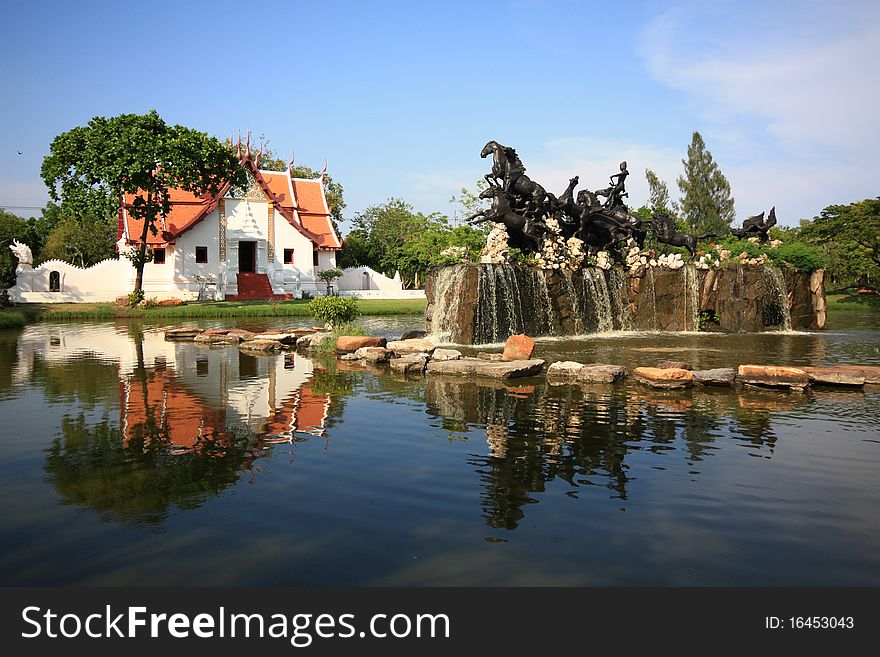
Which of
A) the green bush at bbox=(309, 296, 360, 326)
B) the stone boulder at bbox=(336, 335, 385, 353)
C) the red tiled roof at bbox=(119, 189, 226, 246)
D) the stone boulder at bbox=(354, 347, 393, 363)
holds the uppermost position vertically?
the red tiled roof at bbox=(119, 189, 226, 246)

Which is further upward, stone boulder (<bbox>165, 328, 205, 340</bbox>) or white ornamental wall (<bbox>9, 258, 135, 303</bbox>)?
white ornamental wall (<bbox>9, 258, 135, 303</bbox>)

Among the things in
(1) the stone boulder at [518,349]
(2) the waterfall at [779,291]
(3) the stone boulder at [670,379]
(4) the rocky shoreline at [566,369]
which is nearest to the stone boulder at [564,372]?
(4) the rocky shoreline at [566,369]

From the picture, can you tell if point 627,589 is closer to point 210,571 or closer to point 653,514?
point 653,514

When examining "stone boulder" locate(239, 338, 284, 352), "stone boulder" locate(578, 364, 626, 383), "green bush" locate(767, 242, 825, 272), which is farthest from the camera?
"green bush" locate(767, 242, 825, 272)

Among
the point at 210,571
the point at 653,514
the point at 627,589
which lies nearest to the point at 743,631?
the point at 627,589

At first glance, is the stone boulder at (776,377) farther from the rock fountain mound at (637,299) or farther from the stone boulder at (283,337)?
the stone boulder at (283,337)

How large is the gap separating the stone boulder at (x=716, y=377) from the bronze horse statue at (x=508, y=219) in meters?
12.1

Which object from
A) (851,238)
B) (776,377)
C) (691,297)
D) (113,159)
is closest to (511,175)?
(691,297)

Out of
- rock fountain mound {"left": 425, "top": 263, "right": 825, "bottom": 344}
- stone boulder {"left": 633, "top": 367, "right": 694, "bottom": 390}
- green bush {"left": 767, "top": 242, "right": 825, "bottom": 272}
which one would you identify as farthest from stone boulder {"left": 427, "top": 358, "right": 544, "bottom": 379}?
green bush {"left": 767, "top": 242, "right": 825, "bottom": 272}

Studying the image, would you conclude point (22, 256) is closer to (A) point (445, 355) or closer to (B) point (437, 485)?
(A) point (445, 355)

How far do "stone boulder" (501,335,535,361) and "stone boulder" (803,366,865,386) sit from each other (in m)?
5.24

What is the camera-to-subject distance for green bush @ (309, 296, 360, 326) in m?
19.7

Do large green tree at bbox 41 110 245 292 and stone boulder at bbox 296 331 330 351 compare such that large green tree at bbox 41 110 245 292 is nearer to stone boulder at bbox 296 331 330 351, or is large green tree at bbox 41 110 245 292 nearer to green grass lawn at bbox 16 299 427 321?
green grass lawn at bbox 16 299 427 321

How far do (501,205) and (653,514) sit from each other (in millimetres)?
18460
